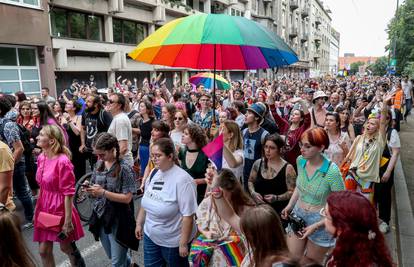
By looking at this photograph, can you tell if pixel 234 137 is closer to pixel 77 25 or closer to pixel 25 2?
pixel 25 2

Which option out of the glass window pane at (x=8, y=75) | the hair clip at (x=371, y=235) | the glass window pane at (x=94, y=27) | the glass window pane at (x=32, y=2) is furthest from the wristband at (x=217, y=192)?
the glass window pane at (x=94, y=27)

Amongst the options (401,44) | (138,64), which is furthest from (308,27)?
(138,64)

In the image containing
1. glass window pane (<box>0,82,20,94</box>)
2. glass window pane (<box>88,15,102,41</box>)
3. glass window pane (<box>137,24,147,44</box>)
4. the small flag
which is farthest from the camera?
glass window pane (<box>137,24,147,44</box>)

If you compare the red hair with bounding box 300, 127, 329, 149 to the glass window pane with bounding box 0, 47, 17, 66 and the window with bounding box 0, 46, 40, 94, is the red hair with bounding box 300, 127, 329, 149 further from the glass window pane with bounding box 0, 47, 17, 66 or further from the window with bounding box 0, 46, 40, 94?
the glass window pane with bounding box 0, 47, 17, 66

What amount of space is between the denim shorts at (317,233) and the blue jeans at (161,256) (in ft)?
3.83

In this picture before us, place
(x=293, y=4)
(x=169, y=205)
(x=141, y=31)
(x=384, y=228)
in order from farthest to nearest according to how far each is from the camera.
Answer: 1. (x=293, y=4)
2. (x=141, y=31)
3. (x=384, y=228)
4. (x=169, y=205)

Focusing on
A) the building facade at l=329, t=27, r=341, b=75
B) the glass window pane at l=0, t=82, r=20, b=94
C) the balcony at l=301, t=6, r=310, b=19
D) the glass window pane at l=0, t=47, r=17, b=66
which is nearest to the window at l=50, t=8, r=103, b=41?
the glass window pane at l=0, t=47, r=17, b=66

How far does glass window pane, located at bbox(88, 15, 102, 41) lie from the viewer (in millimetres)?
19250

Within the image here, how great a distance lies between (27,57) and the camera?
51.8 ft

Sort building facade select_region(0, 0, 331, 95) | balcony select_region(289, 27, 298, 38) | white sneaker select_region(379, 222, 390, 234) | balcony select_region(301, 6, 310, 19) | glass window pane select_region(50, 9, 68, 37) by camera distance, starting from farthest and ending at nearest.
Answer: balcony select_region(301, 6, 310, 19)
balcony select_region(289, 27, 298, 38)
glass window pane select_region(50, 9, 68, 37)
building facade select_region(0, 0, 331, 95)
white sneaker select_region(379, 222, 390, 234)

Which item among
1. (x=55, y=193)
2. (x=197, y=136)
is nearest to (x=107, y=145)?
(x=55, y=193)

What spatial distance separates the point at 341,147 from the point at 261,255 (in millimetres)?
3350

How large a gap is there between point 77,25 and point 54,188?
17367mm

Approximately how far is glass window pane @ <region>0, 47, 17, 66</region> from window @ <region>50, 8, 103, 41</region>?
2580 millimetres
